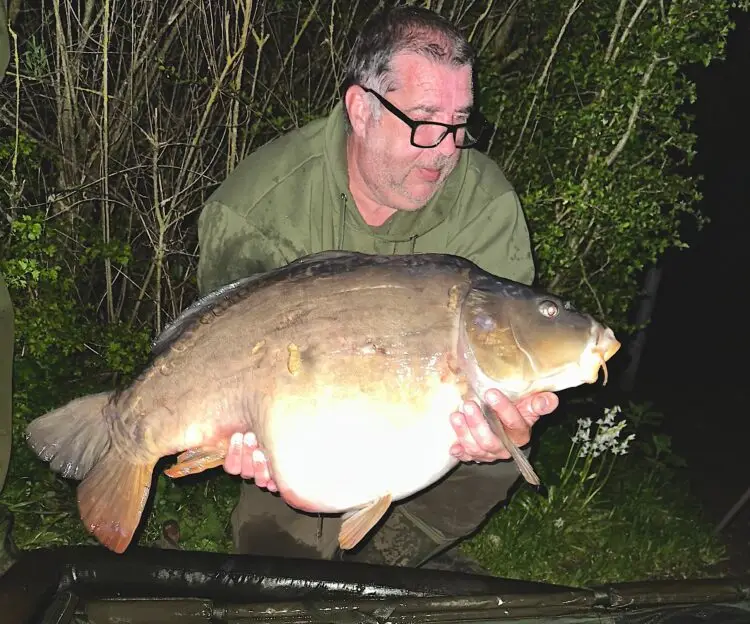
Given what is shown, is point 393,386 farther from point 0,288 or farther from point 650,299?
point 650,299

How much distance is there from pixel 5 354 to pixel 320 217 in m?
0.86

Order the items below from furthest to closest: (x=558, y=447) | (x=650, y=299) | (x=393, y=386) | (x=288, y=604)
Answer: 1. (x=650, y=299)
2. (x=558, y=447)
3. (x=288, y=604)
4. (x=393, y=386)

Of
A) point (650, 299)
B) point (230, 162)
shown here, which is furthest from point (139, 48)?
point (650, 299)

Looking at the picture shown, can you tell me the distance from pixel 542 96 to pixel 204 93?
4.62 ft

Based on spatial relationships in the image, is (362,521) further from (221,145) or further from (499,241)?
(221,145)

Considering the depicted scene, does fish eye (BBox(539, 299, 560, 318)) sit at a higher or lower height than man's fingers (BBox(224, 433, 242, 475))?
higher

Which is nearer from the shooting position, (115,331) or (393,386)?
(393,386)

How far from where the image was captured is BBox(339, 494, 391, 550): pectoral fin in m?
1.65

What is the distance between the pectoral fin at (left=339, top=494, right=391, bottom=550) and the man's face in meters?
0.78

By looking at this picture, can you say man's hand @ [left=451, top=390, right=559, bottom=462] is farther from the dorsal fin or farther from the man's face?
the man's face

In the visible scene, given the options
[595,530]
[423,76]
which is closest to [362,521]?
[423,76]

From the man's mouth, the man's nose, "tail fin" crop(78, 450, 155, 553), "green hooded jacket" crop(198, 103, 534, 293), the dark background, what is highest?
the man's nose

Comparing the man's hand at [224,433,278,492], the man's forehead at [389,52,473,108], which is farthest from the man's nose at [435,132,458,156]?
the man's hand at [224,433,278,492]

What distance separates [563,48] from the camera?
130 inches
